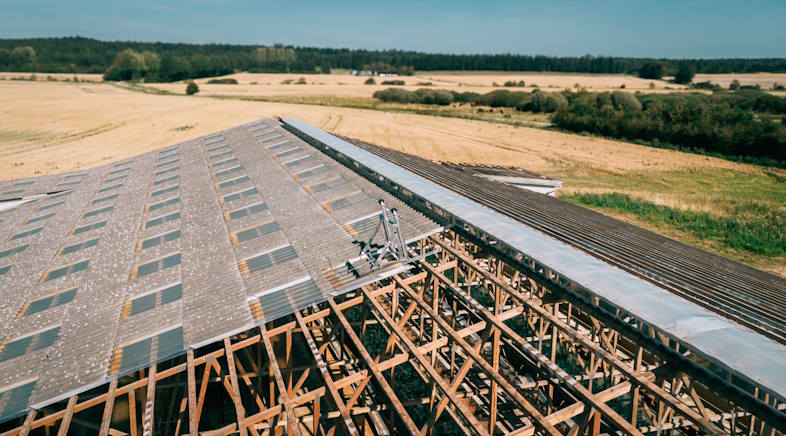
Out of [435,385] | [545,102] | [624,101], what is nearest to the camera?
[435,385]

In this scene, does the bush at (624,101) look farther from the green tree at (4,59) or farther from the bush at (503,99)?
the green tree at (4,59)

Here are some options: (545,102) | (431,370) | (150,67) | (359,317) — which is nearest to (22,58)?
(150,67)

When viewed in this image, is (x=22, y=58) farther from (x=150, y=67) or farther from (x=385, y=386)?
(x=385, y=386)

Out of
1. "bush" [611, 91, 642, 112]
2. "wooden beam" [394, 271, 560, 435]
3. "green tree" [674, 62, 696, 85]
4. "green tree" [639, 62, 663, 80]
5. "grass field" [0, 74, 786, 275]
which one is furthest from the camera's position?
"green tree" [639, 62, 663, 80]

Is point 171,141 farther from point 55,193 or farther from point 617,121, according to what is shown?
point 617,121

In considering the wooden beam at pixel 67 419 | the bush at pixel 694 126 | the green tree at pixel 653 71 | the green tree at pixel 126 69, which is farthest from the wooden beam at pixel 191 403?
the green tree at pixel 653 71

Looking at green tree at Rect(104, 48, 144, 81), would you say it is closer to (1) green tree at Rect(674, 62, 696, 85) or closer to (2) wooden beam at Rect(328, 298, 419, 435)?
(2) wooden beam at Rect(328, 298, 419, 435)

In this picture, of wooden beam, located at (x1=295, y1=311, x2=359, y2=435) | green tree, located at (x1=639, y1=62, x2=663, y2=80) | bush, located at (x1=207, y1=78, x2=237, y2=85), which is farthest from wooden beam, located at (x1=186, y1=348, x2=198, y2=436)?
green tree, located at (x1=639, y1=62, x2=663, y2=80)
